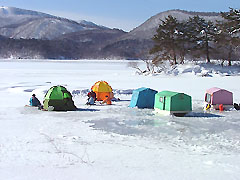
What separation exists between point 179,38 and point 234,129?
32241 millimetres

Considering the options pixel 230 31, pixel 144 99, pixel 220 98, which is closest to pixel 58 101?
pixel 144 99

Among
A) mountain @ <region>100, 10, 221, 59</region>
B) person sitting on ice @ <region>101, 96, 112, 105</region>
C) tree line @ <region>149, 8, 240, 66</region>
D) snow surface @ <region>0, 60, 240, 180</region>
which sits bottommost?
snow surface @ <region>0, 60, 240, 180</region>

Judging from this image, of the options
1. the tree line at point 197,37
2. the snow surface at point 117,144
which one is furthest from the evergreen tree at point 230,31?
the snow surface at point 117,144

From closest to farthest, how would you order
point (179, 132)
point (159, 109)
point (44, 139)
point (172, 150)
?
1. point (172, 150)
2. point (44, 139)
3. point (179, 132)
4. point (159, 109)

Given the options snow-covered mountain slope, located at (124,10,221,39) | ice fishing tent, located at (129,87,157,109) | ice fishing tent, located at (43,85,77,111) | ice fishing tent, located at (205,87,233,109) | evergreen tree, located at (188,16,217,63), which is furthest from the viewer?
snow-covered mountain slope, located at (124,10,221,39)

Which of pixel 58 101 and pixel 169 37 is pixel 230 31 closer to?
pixel 169 37

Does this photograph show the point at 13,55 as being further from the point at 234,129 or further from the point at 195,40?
the point at 234,129

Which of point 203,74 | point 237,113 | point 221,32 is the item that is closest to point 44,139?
point 237,113

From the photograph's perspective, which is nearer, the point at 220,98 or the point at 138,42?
the point at 220,98

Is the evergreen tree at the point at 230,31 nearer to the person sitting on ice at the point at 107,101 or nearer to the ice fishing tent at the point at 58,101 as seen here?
the person sitting on ice at the point at 107,101

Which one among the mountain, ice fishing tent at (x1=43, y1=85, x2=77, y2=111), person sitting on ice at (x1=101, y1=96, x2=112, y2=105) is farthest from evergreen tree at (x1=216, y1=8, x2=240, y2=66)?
the mountain

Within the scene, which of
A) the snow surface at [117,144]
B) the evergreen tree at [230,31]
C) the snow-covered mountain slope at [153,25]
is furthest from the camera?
the snow-covered mountain slope at [153,25]

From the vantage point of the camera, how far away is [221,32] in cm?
3900

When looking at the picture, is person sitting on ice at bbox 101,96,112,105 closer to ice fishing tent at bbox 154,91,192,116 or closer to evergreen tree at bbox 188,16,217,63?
ice fishing tent at bbox 154,91,192,116
